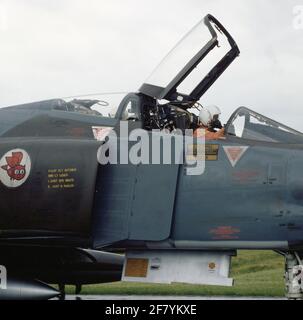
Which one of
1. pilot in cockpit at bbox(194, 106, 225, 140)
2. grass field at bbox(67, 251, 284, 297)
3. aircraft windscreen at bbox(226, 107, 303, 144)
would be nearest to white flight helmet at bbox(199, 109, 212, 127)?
pilot in cockpit at bbox(194, 106, 225, 140)

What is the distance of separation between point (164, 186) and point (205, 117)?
1.18 metres

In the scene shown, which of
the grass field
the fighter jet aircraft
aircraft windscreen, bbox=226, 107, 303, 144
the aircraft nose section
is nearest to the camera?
the fighter jet aircraft

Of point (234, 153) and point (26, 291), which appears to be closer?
point (234, 153)

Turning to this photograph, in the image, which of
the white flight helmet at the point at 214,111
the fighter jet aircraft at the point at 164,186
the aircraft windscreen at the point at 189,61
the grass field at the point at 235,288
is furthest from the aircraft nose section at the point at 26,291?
the grass field at the point at 235,288

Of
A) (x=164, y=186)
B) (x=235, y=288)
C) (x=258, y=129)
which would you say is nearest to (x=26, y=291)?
(x=164, y=186)

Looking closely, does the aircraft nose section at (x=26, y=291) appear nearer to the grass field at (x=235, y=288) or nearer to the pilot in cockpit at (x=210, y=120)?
the pilot in cockpit at (x=210, y=120)

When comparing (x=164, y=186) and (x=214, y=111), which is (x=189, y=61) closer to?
(x=214, y=111)

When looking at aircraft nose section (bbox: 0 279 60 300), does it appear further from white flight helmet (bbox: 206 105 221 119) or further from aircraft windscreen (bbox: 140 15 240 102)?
white flight helmet (bbox: 206 105 221 119)

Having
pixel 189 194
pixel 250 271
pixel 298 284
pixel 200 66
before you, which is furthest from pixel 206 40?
pixel 250 271

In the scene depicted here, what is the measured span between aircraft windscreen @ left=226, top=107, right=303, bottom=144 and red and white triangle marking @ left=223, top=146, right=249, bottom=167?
262 millimetres

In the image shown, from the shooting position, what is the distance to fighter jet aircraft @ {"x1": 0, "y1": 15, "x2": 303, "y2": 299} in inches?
310

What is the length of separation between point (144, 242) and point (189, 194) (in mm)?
830

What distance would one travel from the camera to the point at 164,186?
27.0ft

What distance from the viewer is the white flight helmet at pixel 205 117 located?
880 centimetres
